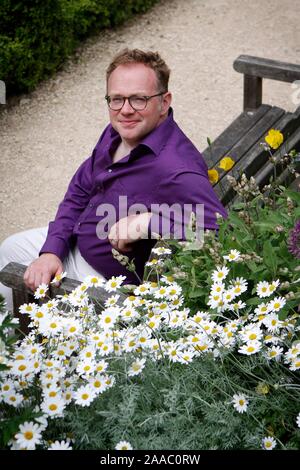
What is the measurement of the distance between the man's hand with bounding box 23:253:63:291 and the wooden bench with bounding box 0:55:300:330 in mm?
36

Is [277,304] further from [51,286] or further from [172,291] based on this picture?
[51,286]

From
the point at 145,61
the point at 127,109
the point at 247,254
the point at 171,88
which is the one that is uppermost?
the point at 145,61

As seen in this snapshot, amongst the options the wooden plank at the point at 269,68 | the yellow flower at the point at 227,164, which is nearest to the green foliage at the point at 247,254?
the yellow flower at the point at 227,164

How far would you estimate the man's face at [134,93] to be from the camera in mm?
3324

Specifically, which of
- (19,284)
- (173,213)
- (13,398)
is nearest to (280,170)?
(173,213)

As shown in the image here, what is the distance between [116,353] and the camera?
8.08 ft

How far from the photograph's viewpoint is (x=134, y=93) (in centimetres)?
332

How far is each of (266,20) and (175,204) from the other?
4.84m

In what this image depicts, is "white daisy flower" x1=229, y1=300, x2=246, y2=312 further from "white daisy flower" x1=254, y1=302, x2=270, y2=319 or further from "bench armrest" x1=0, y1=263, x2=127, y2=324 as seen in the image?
"bench armrest" x1=0, y1=263, x2=127, y2=324

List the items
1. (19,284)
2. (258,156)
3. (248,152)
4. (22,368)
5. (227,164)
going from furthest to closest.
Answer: (248,152), (258,156), (227,164), (19,284), (22,368)

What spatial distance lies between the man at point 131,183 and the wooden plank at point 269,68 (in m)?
1.30

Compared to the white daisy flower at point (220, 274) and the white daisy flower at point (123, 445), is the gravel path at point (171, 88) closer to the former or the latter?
the white daisy flower at point (220, 274)
